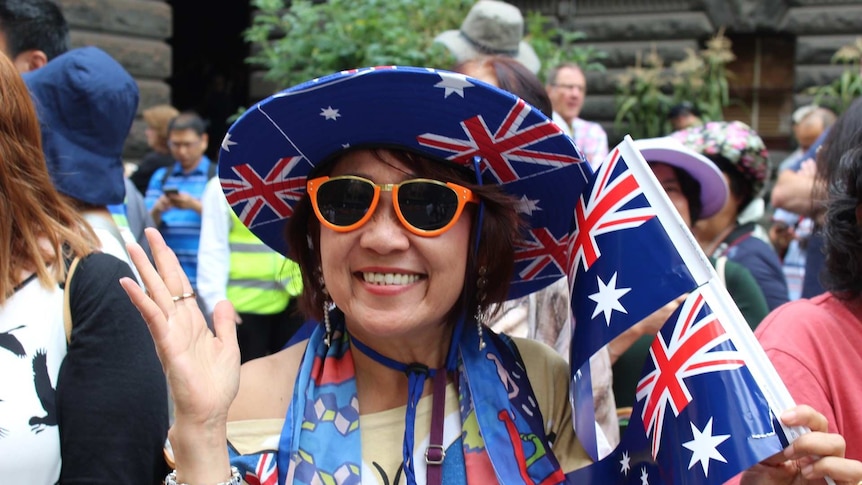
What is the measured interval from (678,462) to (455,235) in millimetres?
581

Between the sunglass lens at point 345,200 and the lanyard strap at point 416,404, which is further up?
the sunglass lens at point 345,200

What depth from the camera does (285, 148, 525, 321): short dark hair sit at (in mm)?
1780

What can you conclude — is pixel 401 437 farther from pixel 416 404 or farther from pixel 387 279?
pixel 387 279

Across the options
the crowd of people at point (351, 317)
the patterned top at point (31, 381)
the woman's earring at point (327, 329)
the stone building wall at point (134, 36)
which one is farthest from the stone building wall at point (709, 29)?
the patterned top at point (31, 381)

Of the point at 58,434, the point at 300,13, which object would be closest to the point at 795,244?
the point at 300,13

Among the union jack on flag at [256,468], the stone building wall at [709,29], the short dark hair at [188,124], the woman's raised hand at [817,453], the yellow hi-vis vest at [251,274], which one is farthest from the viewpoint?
the stone building wall at [709,29]

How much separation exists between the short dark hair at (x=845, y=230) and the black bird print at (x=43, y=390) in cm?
160

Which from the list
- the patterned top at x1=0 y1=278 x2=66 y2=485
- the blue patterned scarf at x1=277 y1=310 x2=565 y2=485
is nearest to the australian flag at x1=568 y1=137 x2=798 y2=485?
the blue patterned scarf at x1=277 y1=310 x2=565 y2=485

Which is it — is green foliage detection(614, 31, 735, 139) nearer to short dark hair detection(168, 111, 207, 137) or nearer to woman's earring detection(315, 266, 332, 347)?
short dark hair detection(168, 111, 207, 137)

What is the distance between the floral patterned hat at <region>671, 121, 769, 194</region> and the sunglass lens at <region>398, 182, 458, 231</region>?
2145 millimetres

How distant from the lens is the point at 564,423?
6.02ft

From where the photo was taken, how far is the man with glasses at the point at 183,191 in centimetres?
604

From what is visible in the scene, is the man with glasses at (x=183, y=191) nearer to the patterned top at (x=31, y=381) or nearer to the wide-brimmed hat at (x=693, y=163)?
the wide-brimmed hat at (x=693, y=163)

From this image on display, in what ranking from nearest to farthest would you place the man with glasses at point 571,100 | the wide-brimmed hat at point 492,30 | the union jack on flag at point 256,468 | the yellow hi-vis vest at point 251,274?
the union jack on flag at point 256,468 → the wide-brimmed hat at point 492,30 → the yellow hi-vis vest at point 251,274 → the man with glasses at point 571,100
